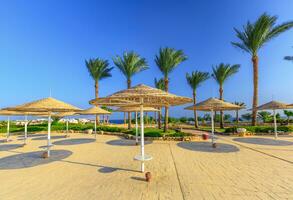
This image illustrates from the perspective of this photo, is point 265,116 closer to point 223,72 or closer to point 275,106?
point 223,72

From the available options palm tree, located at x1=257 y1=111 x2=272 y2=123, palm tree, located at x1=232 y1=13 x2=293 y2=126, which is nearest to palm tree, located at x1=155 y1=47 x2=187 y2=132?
palm tree, located at x1=232 y1=13 x2=293 y2=126

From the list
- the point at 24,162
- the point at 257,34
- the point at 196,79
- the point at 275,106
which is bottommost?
the point at 24,162

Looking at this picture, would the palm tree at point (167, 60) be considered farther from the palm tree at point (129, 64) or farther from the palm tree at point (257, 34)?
the palm tree at point (257, 34)

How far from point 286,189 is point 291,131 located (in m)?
15.4

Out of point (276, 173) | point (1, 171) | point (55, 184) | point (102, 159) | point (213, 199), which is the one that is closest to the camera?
point (213, 199)

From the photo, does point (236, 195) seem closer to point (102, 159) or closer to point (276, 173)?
point (276, 173)

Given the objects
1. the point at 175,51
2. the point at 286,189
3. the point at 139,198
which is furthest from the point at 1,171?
the point at 175,51

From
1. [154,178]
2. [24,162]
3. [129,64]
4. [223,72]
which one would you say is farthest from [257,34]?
[24,162]

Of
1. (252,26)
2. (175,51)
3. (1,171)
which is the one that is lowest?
(1,171)

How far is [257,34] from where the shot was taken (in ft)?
60.4

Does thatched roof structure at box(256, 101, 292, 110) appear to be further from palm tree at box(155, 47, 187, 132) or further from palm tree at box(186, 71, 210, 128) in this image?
palm tree at box(186, 71, 210, 128)

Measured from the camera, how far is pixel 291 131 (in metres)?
16.0

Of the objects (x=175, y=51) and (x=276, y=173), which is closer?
(x=276, y=173)

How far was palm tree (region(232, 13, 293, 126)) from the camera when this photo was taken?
1805cm
